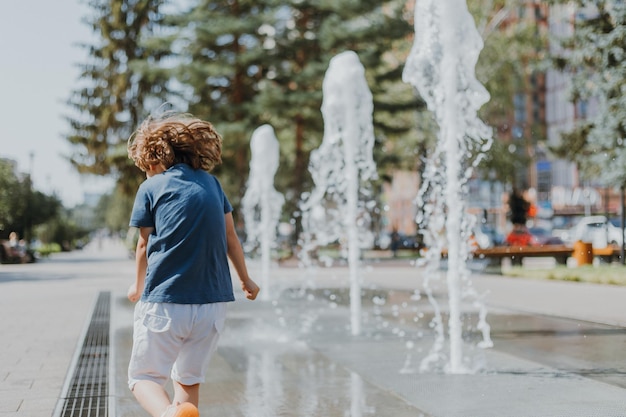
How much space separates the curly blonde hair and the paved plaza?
84.1 inches

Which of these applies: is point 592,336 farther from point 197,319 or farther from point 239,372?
point 197,319

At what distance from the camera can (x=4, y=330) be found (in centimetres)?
1055

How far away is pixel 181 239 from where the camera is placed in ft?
12.0

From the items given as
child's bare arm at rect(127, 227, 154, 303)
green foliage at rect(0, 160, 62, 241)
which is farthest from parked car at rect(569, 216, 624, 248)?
child's bare arm at rect(127, 227, 154, 303)

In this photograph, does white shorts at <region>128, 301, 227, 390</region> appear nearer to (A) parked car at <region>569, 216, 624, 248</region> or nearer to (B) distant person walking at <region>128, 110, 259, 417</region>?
(B) distant person walking at <region>128, 110, 259, 417</region>

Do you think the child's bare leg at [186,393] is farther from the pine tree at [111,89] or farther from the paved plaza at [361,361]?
the pine tree at [111,89]

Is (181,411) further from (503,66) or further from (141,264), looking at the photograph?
(503,66)

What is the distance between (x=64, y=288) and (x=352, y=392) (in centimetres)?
1495

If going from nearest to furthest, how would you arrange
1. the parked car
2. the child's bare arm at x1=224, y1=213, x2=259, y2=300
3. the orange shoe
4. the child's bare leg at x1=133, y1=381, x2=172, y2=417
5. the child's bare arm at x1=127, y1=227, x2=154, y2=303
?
the orange shoe < the child's bare leg at x1=133, y1=381, x2=172, y2=417 < the child's bare arm at x1=127, y1=227, x2=154, y2=303 < the child's bare arm at x1=224, y1=213, x2=259, y2=300 < the parked car

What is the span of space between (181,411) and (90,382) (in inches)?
139

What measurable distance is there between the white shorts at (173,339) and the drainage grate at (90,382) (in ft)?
6.64

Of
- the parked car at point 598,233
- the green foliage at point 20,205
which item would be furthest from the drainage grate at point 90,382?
the green foliage at point 20,205

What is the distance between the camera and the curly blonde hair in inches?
149

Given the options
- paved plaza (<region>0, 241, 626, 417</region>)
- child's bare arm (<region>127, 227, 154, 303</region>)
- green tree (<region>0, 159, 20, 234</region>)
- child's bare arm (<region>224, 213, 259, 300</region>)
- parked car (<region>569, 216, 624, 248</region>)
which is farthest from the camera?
green tree (<region>0, 159, 20, 234</region>)
